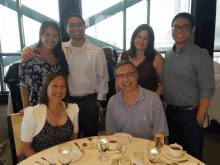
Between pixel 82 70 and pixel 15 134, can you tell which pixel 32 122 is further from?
pixel 82 70

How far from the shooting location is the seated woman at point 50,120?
1.40 m

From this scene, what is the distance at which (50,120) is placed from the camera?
1.48 m

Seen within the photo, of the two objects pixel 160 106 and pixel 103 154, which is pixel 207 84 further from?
pixel 103 154

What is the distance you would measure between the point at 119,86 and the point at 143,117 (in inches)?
14.6

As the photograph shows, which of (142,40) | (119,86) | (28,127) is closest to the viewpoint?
(28,127)

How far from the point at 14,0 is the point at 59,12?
1.48 m

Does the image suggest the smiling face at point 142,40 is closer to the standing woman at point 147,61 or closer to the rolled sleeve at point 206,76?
the standing woman at point 147,61

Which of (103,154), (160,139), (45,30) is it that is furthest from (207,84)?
(45,30)

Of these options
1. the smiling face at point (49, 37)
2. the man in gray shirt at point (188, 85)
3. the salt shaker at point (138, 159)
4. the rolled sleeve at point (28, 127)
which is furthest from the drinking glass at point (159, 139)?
the smiling face at point (49, 37)

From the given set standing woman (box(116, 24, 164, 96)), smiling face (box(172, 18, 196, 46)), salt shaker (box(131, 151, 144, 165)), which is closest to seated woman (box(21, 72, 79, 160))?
salt shaker (box(131, 151, 144, 165))

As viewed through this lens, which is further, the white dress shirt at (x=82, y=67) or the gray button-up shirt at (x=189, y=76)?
the white dress shirt at (x=82, y=67)

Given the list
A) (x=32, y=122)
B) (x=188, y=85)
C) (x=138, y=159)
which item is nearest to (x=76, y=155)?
(x=138, y=159)

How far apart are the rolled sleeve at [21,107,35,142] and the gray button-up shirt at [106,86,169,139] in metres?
0.75

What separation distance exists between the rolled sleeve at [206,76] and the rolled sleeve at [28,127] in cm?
164
